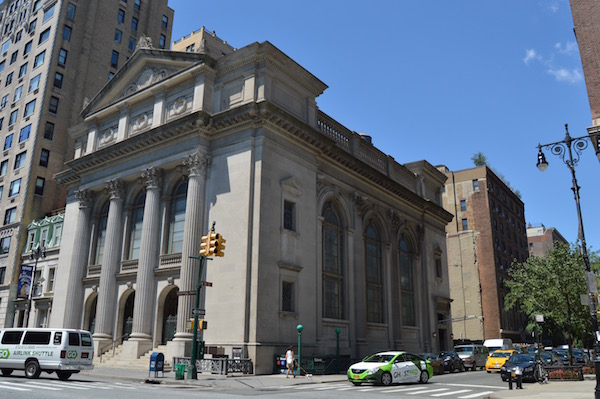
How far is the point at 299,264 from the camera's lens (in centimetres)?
3203

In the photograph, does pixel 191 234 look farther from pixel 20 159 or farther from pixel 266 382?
pixel 20 159

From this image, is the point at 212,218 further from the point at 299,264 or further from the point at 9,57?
the point at 9,57

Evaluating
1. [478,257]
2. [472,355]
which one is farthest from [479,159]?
[472,355]

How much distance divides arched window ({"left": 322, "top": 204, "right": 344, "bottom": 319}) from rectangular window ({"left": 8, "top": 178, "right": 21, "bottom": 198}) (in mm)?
36420

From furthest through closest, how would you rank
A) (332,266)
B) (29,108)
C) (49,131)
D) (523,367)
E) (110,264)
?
(29,108) → (49,131) → (332,266) → (110,264) → (523,367)

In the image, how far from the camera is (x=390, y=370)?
941 inches

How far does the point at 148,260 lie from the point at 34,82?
37242mm

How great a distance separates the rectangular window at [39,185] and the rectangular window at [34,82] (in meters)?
11.3

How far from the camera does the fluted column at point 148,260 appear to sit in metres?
32.2

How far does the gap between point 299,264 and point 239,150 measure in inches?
314

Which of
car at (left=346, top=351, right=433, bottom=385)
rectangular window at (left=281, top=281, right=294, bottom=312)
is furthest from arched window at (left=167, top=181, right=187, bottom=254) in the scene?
car at (left=346, top=351, right=433, bottom=385)

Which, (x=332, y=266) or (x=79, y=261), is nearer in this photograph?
(x=332, y=266)

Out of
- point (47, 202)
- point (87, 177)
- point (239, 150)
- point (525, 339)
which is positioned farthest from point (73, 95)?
point (525, 339)

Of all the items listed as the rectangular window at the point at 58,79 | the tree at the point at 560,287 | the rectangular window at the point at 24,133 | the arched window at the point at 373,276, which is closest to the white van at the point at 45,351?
the arched window at the point at 373,276
